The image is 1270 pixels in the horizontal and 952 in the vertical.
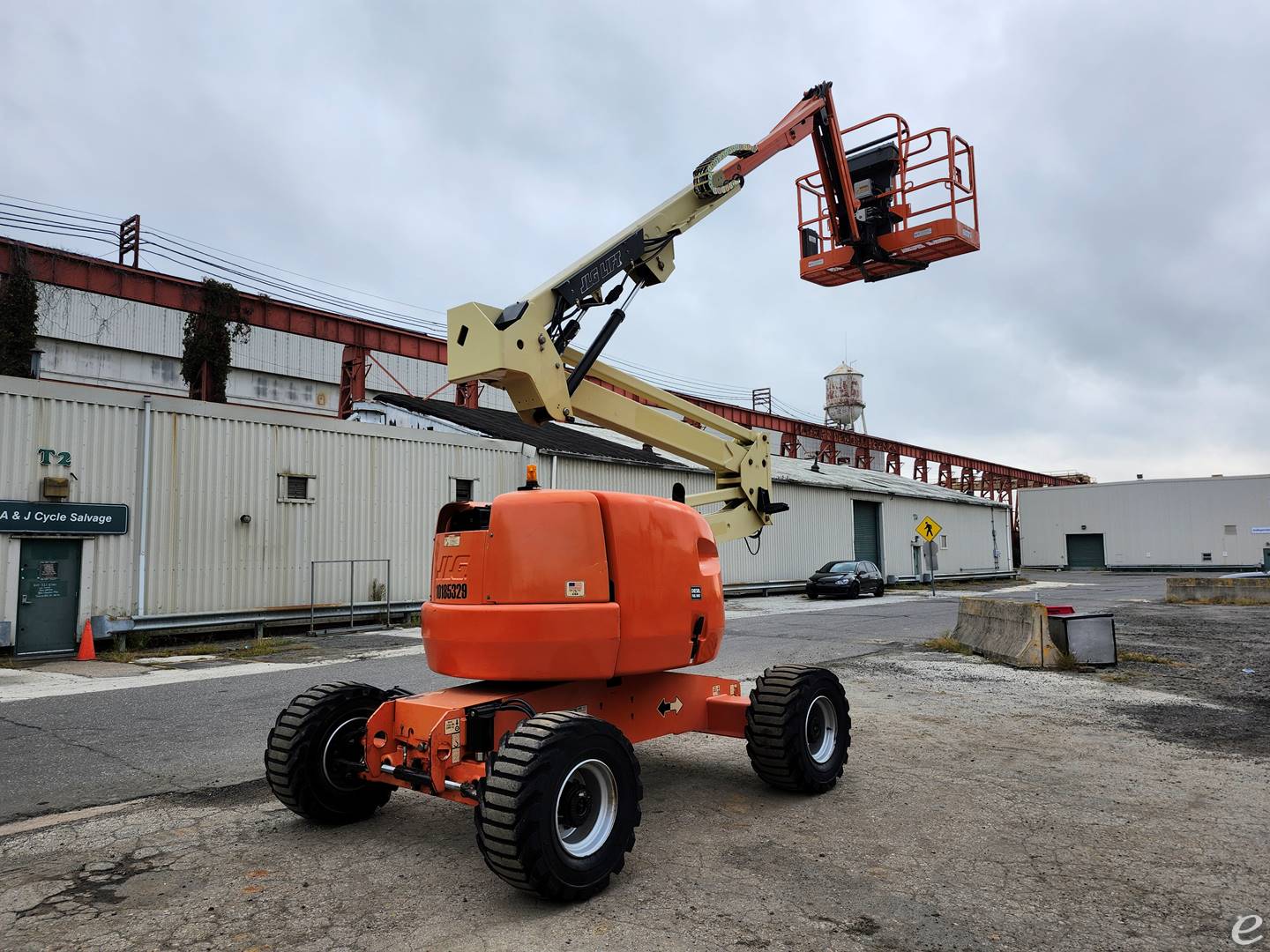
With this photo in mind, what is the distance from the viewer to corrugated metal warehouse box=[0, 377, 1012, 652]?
556 inches

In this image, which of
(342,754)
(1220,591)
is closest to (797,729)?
(342,754)

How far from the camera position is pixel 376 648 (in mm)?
14766

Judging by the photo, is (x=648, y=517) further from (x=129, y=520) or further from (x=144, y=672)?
(x=129, y=520)

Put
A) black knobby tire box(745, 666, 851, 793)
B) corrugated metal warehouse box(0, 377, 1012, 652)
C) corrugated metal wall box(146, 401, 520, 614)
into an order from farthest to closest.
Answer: corrugated metal wall box(146, 401, 520, 614) < corrugated metal warehouse box(0, 377, 1012, 652) < black knobby tire box(745, 666, 851, 793)

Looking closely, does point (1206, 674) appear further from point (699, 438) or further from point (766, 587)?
point (766, 587)

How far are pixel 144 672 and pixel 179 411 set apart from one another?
5680mm

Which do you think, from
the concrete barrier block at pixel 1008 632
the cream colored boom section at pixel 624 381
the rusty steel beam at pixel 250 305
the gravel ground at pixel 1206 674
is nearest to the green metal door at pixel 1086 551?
the rusty steel beam at pixel 250 305

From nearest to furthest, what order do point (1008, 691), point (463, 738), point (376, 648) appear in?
point (463, 738)
point (1008, 691)
point (376, 648)

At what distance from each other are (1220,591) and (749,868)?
2761 centimetres

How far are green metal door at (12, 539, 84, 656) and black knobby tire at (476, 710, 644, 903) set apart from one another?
13.4 meters

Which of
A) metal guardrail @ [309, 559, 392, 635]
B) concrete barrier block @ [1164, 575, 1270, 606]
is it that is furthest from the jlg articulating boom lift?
concrete barrier block @ [1164, 575, 1270, 606]

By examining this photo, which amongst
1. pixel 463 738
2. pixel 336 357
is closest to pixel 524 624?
pixel 463 738

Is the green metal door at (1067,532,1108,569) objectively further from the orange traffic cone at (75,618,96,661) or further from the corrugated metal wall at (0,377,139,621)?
the orange traffic cone at (75,618,96,661)

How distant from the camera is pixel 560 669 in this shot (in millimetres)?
5004
